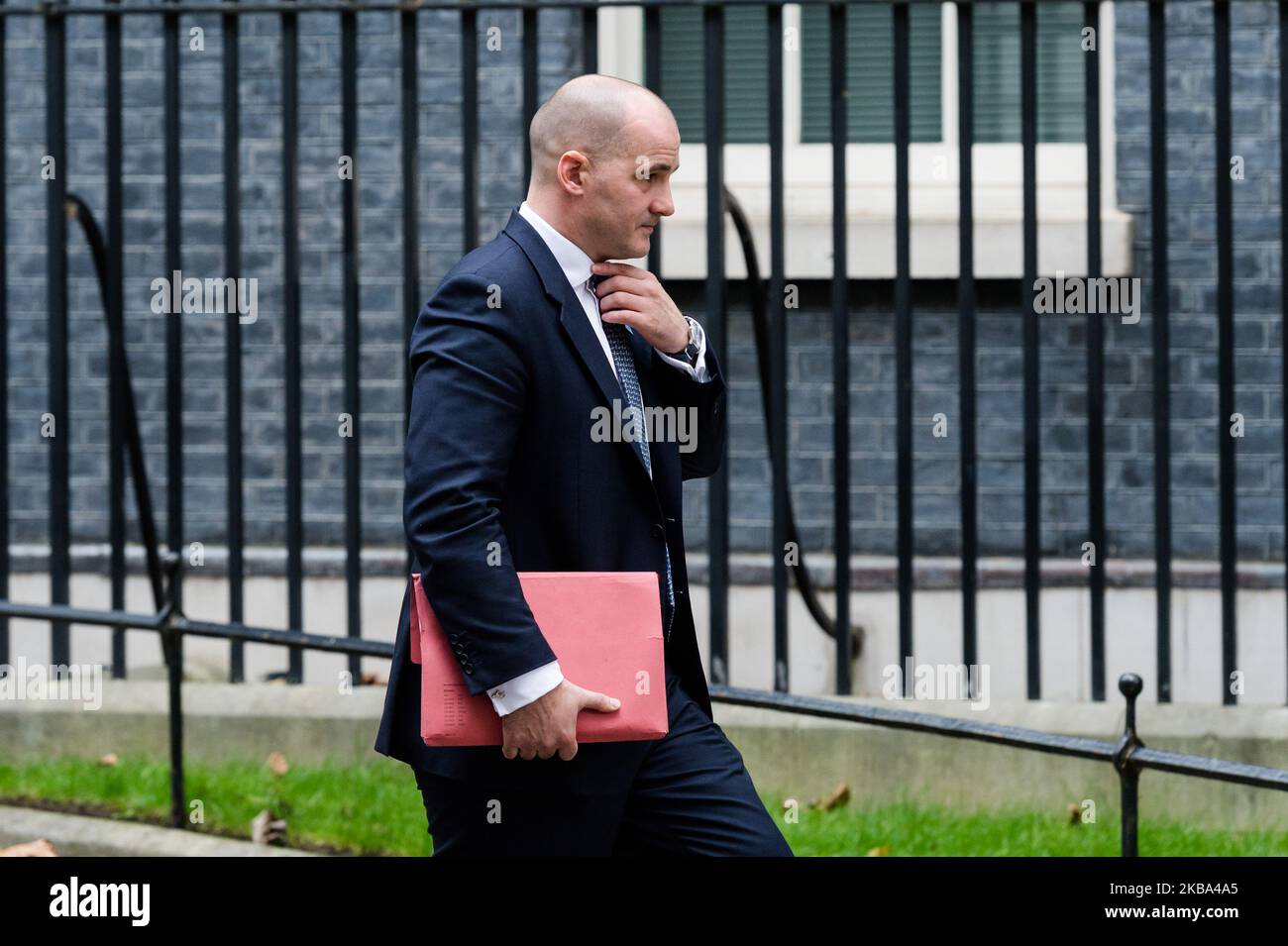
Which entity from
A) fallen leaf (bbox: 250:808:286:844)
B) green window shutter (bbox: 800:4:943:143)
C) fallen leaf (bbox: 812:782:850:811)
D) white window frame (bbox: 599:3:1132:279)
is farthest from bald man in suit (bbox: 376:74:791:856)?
green window shutter (bbox: 800:4:943:143)

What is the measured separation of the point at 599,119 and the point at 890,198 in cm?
428

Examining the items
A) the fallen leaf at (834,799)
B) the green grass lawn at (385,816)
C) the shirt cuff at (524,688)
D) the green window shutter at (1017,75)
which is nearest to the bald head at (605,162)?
the shirt cuff at (524,688)

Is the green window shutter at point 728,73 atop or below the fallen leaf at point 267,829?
atop

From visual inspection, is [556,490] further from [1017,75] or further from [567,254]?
[1017,75]

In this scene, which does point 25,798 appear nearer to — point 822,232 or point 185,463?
point 185,463

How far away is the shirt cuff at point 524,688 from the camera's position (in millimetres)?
2904

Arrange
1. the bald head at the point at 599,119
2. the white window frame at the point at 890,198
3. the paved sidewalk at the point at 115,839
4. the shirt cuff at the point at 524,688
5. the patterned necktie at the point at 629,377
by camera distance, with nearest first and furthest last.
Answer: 1. the shirt cuff at the point at 524,688
2. the bald head at the point at 599,119
3. the patterned necktie at the point at 629,377
4. the paved sidewalk at the point at 115,839
5. the white window frame at the point at 890,198

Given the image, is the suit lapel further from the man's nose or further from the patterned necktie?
the man's nose

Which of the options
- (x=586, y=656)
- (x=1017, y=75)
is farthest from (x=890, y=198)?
(x=586, y=656)

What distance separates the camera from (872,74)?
743 cm

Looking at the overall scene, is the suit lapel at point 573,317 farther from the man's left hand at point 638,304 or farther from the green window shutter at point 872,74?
the green window shutter at point 872,74

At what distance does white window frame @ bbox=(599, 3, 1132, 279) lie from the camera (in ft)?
23.3

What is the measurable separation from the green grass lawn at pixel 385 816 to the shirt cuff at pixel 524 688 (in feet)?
6.95

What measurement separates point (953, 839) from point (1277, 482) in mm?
2686
